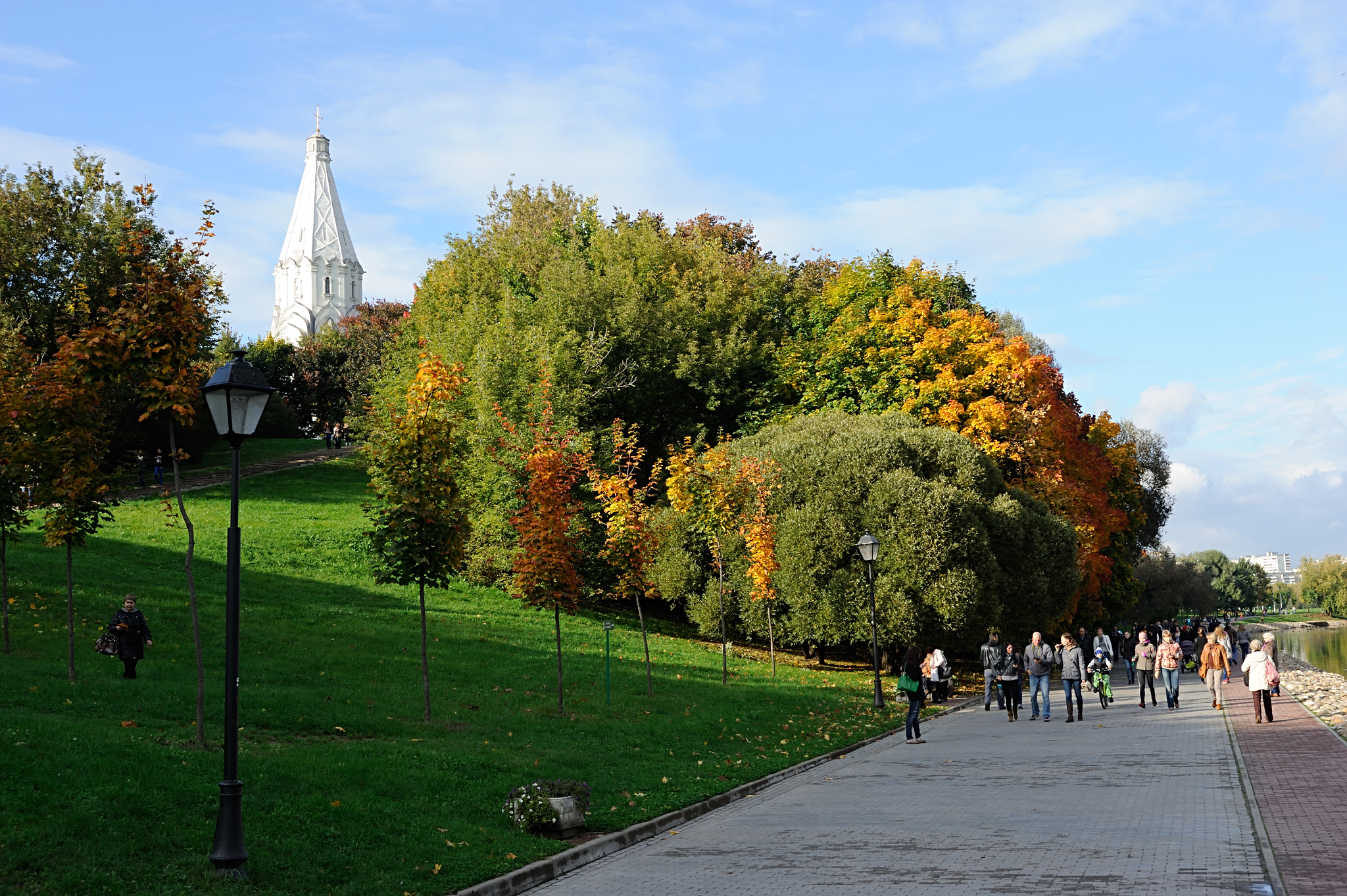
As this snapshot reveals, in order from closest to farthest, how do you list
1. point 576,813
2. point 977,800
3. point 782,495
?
point 576,813 → point 977,800 → point 782,495

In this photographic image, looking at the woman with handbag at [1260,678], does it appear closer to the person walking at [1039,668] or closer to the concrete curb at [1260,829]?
the concrete curb at [1260,829]

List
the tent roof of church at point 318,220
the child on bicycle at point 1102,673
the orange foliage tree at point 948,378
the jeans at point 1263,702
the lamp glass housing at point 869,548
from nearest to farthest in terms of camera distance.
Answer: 1. the jeans at point 1263,702
2. the lamp glass housing at point 869,548
3. the child on bicycle at point 1102,673
4. the orange foliage tree at point 948,378
5. the tent roof of church at point 318,220

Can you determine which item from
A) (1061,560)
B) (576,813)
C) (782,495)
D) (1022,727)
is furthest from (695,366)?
(576,813)

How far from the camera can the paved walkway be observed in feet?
145

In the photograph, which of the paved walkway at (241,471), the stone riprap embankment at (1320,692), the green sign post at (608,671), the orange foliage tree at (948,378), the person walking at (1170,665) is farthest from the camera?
the paved walkway at (241,471)

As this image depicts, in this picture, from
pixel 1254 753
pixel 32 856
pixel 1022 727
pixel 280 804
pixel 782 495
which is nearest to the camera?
pixel 32 856

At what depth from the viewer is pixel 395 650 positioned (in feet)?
77.3

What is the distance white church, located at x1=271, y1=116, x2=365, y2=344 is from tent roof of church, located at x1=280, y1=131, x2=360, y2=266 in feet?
0.24

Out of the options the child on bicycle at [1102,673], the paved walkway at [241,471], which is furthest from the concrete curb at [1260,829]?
the paved walkway at [241,471]

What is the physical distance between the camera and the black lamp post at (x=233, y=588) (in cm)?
850

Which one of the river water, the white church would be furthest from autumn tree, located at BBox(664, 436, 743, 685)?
the white church

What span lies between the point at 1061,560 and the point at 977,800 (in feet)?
80.1

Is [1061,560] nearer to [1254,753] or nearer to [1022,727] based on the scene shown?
[1022,727]

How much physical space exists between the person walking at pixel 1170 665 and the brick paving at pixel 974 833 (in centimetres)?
795
